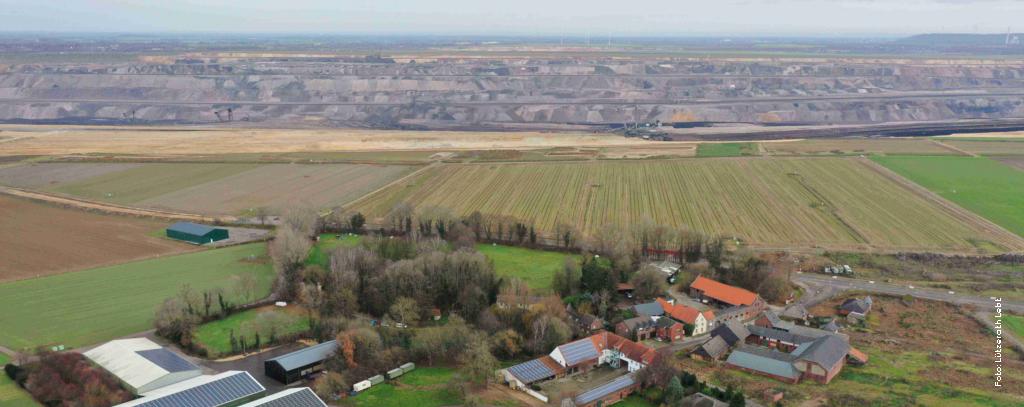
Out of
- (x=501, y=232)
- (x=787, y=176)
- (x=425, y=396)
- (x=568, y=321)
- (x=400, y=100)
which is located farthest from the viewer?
(x=400, y=100)

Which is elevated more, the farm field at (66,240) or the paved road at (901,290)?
the farm field at (66,240)

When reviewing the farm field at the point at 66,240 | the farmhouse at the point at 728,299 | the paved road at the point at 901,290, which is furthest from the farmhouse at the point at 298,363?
the paved road at the point at 901,290

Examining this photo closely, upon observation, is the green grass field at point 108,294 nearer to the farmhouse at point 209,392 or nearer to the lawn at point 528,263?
the farmhouse at point 209,392

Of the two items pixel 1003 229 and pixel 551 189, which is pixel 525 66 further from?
pixel 1003 229

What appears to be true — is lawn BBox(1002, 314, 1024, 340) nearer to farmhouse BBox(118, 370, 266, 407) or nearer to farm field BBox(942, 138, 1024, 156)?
farmhouse BBox(118, 370, 266, 407)

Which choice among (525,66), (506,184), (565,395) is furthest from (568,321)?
(525,66)

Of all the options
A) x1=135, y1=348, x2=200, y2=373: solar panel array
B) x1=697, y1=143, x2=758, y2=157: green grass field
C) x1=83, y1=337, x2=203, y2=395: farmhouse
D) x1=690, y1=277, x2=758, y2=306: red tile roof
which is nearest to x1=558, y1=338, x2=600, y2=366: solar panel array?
x1=690, y1=277, x2=758, y2=306: red tile roof

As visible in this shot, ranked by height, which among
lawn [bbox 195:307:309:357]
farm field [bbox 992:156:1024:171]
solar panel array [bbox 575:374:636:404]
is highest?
lawn [bbox 195:307:309:357]
